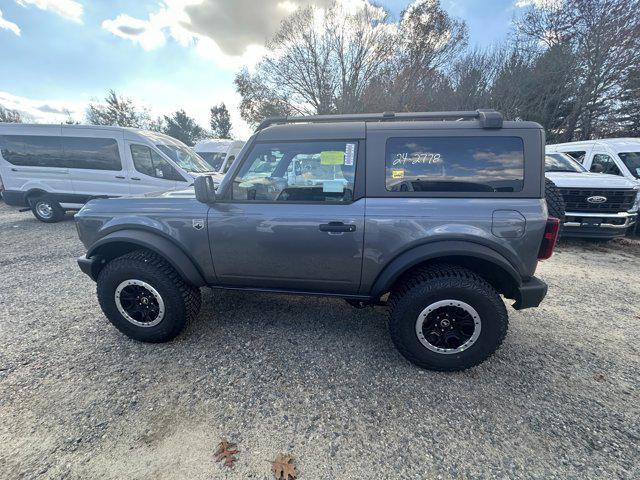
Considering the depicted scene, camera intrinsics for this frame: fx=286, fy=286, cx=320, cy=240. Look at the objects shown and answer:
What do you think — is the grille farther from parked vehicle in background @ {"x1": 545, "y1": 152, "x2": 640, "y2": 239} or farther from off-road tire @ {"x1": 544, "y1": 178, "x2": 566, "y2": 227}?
off-road tire @ {"x1": 544, "y1": 178, "x2": 566, "y2": 227}

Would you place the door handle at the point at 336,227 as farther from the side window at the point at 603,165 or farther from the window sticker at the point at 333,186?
the side window at the point at 603,165

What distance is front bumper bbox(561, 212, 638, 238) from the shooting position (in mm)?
5637

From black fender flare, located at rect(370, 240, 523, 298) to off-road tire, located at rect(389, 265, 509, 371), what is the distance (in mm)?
163

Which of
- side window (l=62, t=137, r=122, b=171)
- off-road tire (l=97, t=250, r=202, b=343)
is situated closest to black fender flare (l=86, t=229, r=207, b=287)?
off-road tire (l=97, t=250, r=202, b=343)

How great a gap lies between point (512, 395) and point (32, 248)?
26.5 ft

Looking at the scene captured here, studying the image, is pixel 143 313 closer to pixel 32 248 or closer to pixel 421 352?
pixel 421 352

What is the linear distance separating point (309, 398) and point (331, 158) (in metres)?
1.88

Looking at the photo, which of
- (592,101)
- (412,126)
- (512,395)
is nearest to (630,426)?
(512,395)

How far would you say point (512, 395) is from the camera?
2.19m

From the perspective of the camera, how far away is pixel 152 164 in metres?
7.07

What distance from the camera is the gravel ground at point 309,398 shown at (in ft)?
5.65

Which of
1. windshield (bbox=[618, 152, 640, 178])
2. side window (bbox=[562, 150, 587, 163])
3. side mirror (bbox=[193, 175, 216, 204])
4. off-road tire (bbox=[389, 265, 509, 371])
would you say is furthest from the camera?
side window (bbox=[562, 150, 587, 163])

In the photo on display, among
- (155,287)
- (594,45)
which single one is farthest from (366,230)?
(594,45)

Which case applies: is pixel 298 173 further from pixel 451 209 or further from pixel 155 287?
pixel 155 287
